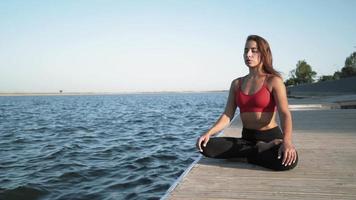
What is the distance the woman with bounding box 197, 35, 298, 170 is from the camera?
438cm

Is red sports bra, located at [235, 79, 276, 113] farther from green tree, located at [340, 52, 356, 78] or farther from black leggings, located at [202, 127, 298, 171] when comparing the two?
green tree, located at [340, 52, 356, 78]

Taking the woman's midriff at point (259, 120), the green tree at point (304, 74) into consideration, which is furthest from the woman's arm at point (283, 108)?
the green tree at point (304, 74)

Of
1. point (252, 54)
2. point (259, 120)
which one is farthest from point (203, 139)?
point (252, 54)

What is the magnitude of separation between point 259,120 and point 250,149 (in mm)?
379

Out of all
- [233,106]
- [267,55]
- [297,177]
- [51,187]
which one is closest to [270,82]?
[267,55]

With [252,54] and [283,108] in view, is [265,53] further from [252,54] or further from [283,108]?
[283,108]

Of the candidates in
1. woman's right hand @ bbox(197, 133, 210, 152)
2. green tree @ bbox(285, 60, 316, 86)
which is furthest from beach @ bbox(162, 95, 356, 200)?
green tree @ bbox(285, 60, 316, 86)

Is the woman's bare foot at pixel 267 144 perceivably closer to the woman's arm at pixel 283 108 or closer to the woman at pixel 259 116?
the woman at pixel 259 116

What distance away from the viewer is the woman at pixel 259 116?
4.38 meters

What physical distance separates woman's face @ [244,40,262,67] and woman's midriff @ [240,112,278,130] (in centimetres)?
62

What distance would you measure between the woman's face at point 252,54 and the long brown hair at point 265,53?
0.13ft

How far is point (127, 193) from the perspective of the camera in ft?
21.5

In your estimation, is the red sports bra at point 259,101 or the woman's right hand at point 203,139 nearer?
the red sports bra at point 259,101

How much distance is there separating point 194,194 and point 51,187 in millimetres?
4435
